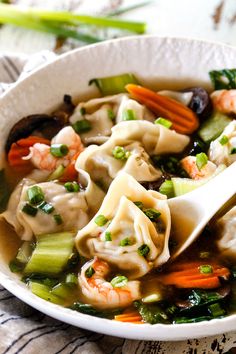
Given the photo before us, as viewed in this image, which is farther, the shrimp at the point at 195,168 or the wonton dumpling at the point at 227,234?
the shrimp at the point at 195,168

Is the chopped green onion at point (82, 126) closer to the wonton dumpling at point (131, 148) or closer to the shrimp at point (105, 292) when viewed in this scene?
the wonton dumpling at point (131, 148)

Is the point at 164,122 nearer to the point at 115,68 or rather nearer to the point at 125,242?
the point at 115,68

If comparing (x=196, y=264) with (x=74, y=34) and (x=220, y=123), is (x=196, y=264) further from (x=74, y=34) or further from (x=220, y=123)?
(x=74, y=34)

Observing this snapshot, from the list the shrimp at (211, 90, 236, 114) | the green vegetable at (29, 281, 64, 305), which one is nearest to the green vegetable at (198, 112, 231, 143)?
the shrimp at (211, 90, 236, 114)

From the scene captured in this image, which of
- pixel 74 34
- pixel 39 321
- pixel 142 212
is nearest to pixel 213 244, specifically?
pixel 142 212


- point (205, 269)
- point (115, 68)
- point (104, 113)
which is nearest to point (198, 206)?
point (205, 269)

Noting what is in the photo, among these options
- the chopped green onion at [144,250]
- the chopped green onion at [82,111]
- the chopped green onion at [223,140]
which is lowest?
the chopped green onion at [144,250]

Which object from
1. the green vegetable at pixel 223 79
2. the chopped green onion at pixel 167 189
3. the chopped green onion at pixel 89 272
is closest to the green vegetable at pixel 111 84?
the green vegetable at pixel 223 79

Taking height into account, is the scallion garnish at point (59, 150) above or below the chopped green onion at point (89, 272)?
above
